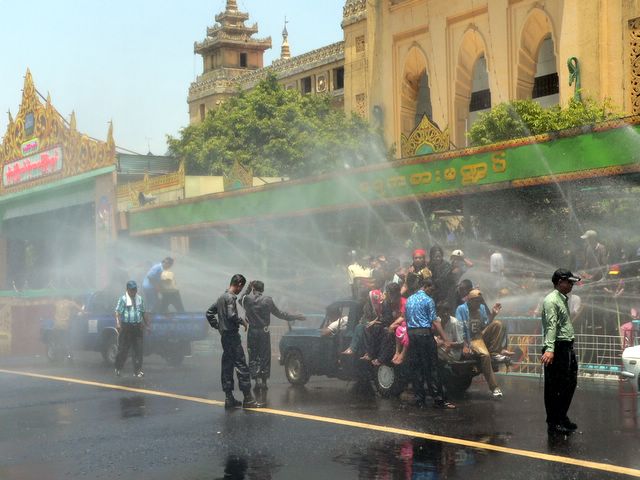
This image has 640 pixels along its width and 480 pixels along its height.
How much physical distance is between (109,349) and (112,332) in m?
0.44

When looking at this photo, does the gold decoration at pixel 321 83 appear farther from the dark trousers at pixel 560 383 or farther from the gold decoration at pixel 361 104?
the dark trousers at pixel 560 383

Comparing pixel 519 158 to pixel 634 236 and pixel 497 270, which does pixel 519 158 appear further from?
pixel 634 236

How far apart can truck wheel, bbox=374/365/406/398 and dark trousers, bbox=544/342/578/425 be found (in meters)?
3.70

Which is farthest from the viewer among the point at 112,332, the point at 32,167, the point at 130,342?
the point at 32,167

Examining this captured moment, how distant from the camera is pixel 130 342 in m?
19.4

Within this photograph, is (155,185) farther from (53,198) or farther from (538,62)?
(538,62)

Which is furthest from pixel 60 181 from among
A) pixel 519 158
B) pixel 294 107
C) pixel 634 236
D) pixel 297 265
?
pixel 519 158

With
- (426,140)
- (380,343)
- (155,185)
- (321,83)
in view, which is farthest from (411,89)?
(380,343)

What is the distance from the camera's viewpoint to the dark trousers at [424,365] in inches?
533

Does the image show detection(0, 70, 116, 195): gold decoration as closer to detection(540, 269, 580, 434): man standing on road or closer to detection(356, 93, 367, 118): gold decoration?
detection(356, 93, 367, 118): gold decoration

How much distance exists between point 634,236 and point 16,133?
110ft

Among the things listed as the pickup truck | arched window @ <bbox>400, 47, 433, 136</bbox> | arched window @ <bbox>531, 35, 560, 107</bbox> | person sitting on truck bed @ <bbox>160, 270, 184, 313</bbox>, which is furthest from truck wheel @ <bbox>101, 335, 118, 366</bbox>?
arched window @ <bbox>400, 47, 433, 136</bbox>

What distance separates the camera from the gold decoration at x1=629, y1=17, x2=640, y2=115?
4000 cm

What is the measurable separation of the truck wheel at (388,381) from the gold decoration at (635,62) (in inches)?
1080
